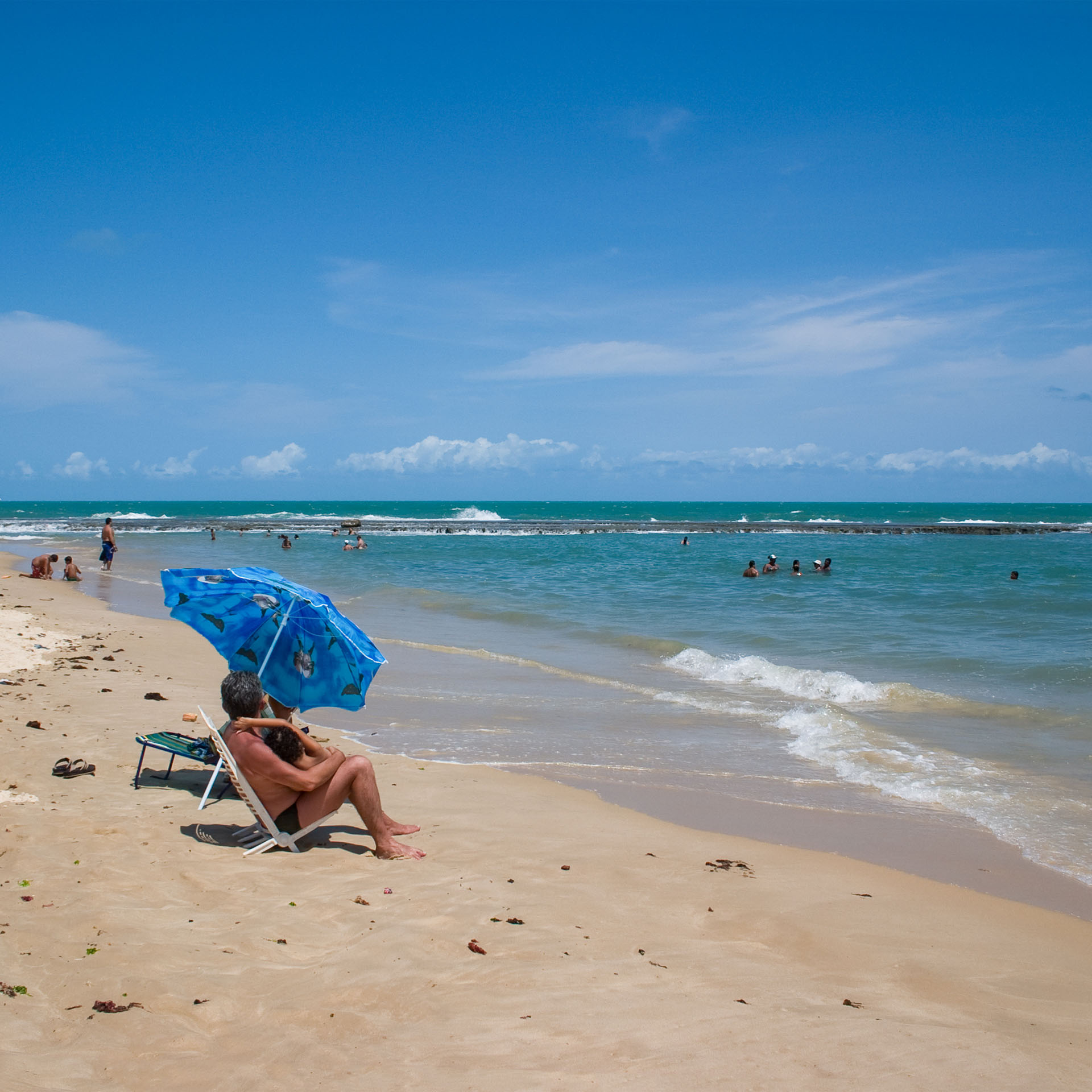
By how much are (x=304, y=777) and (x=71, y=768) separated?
252 cm

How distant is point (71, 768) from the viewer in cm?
697

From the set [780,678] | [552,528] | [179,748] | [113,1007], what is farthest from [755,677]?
[552,528]

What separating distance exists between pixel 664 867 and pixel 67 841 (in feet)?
12.6

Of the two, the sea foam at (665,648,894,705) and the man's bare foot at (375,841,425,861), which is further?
the sea foam at (665,648,894,705)

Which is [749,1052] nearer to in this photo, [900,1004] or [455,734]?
[900,1004]

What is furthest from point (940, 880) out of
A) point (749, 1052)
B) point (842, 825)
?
point (749, 1052)

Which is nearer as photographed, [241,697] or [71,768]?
[241,697]

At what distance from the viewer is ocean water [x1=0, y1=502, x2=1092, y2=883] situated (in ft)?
27.3

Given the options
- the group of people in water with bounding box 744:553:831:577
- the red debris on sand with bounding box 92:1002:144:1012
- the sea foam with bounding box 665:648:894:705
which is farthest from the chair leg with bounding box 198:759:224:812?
the group of people in water with bounding box 744:553:831:577

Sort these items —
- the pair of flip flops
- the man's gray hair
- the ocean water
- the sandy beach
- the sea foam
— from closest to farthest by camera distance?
the sandy beach
the man's gray hair
the pair of flip flops
the ocean water
the sea foam

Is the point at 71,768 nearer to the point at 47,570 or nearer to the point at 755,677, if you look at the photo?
the point at 755,677

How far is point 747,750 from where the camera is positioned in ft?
30.3

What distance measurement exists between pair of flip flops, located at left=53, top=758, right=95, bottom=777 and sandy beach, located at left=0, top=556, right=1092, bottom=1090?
0.35ft

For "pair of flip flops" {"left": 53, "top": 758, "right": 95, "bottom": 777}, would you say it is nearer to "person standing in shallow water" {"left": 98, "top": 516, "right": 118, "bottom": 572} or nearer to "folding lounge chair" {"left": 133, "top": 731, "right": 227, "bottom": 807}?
"folding lounge chair" {"left": 133, "top": 731, "right": 227, "bottom": 807}
